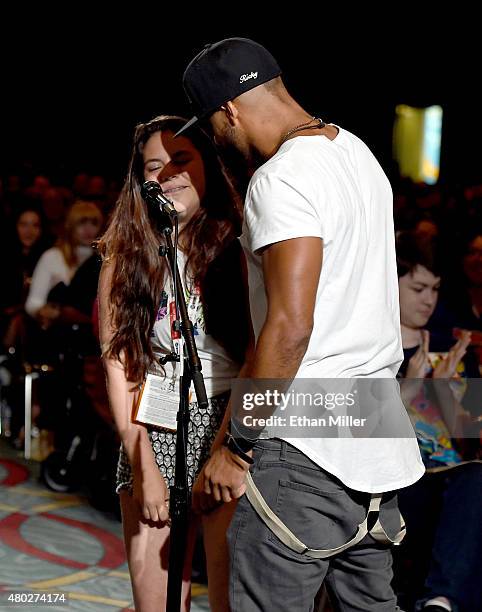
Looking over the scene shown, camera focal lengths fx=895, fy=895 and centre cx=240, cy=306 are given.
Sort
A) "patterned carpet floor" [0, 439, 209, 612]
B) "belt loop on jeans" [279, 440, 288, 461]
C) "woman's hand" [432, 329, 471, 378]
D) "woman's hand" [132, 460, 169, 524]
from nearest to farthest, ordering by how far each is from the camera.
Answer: "belt loop on jeans" [279, 440, 288, 461] → "woman's hand" [132, 460, 169, 524] → "patterned carpet floor" [0, 439, 209, 612] → "woman's hand" [432, 329, 471, 378]

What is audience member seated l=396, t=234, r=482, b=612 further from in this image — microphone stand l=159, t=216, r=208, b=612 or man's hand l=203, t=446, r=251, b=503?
man's hand l=203, t=446, r=251, b=503

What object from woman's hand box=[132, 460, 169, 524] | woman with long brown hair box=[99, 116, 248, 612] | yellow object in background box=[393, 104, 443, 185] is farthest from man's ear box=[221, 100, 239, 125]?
yellow object in background box=[393, 104, 443, 185]

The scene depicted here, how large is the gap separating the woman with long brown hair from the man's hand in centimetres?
37

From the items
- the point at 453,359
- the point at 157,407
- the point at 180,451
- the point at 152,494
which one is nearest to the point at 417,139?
the point at 453,359

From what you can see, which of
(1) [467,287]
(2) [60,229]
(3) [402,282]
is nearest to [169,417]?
(3) [402,282]

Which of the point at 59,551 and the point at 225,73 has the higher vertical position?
the point at 225,73

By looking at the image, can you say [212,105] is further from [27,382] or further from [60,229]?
[60,229]

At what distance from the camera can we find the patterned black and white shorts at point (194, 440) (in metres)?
2.06

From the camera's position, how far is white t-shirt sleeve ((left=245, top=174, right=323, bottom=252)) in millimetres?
1519

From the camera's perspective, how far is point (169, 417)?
2.05 meters

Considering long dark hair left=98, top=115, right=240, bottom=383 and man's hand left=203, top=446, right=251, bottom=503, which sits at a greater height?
long dark hair left=98, top=115, right=240, bottom=383

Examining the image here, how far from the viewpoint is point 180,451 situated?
1.80 meters

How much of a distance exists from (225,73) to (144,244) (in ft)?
1.74

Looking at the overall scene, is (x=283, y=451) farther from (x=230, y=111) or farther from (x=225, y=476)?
(x=230, y=111)
